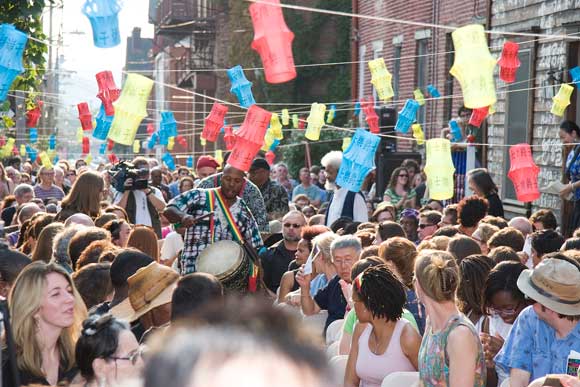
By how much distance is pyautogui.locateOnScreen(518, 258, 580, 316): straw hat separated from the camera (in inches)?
192

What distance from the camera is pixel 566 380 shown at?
3957 mm

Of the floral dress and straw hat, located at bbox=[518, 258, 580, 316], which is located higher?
straw hat, located at bbox=[518, 258, 580, 316]

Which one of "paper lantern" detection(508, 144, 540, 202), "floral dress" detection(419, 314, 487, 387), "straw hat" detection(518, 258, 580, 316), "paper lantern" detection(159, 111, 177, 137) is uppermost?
"paper lantern" detection(159, 111, 177, 137)

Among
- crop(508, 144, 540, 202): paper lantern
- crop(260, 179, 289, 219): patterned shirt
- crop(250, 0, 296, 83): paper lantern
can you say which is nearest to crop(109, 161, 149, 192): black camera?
crop(260, 179, 289, 219): patterned shirt

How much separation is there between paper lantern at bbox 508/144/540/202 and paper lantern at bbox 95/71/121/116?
5.25 m

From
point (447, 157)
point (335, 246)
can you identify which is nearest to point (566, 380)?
point (335, 246)

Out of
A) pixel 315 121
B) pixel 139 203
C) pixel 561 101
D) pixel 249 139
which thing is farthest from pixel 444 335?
pixel 315 121

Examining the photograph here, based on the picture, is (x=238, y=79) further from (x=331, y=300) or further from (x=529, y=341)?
(x=529, y=341)

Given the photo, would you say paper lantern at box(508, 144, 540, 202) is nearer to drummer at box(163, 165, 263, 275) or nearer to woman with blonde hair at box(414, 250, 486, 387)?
drummer at box(163, 165, 263, 275)

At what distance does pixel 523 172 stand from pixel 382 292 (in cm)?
→ 585

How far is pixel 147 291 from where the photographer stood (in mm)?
5309

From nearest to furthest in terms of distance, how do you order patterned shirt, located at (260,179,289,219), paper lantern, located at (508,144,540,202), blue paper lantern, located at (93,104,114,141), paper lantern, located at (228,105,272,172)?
paper lantern, located at (228,105,272,172) < paper lantern, located at (508,144,540,202) < patterned shirt, located at (260,179,289,219) < blue paper lantern, located at (93,104,114,141)

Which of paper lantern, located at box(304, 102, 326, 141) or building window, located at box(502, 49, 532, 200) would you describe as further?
paper lantern, located at box(304, 102, 326, 141)

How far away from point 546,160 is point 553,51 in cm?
146
